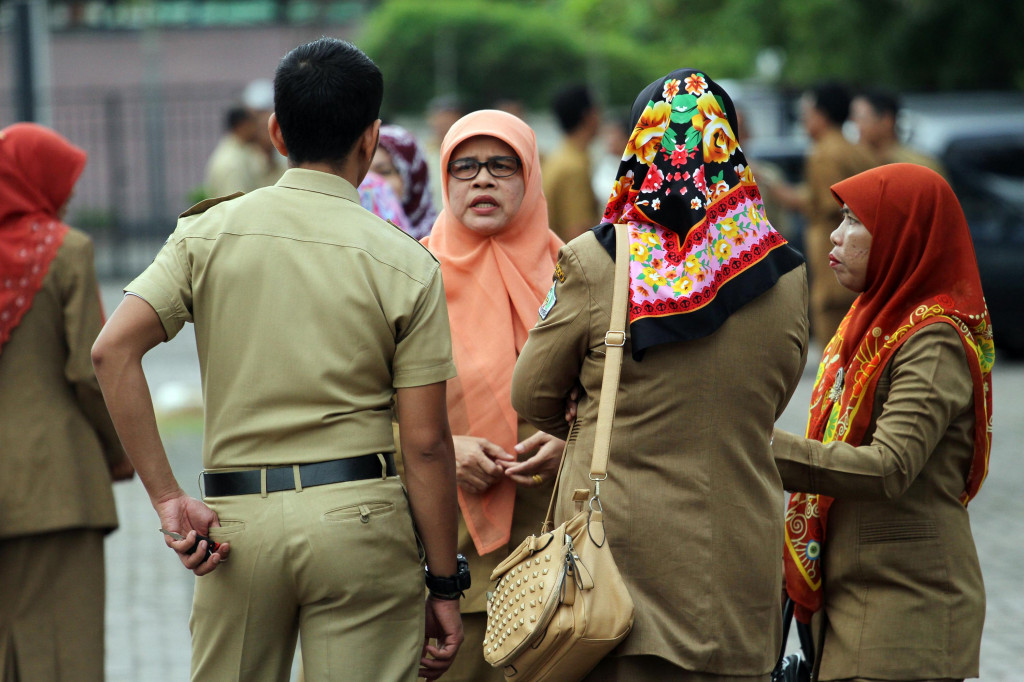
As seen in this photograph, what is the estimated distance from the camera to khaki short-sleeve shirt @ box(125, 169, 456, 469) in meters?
2.53

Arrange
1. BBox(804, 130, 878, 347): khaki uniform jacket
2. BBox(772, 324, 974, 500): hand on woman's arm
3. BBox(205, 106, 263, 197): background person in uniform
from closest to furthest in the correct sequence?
BBox(772, 324, 974, 500): hand on woman's arm
BBox(804, 130, 878, 347): khaki uniform jacket
BBox(205, 106, 263, 197): background person in uniform

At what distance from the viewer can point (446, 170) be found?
138 inches

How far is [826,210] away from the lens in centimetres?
831

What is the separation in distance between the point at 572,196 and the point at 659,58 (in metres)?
36.2

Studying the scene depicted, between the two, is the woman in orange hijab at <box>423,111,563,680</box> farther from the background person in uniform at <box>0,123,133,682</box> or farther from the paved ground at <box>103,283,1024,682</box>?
the paved ground at <box>103,283,1024,682</box>

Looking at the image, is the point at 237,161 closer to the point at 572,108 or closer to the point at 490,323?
the point at 572,108

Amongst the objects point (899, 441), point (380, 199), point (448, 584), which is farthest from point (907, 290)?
point (380, 199)

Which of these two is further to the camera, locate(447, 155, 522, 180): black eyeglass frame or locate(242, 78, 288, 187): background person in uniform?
locate(242, 78, 288, 187): background person in uniform

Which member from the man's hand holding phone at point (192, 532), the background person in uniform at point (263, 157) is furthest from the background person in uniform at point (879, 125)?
the man's hand holding phone at point (192, 532)

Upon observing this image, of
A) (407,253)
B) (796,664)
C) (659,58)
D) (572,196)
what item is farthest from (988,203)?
(659,58)

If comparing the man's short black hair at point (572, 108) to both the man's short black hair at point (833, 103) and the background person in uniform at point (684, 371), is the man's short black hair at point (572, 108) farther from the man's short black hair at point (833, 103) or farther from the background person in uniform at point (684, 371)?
the background person in uniform at point (684, 371)

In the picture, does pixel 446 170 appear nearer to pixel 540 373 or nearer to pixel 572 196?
pixel 540 373

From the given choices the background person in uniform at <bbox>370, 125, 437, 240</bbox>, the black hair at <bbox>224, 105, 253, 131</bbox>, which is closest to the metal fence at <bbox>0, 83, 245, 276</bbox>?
the black hair at <bbox>224, 105, 253, 131</bbox>

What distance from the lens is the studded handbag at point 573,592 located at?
8.16 feet
